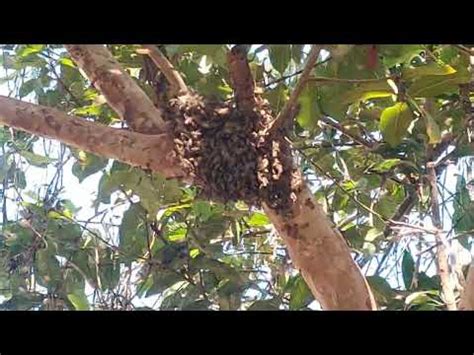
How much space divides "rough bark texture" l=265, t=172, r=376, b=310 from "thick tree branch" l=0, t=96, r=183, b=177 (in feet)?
0.69

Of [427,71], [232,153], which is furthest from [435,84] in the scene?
[232,153]

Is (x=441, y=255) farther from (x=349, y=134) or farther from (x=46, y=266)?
(x=46, y=266)

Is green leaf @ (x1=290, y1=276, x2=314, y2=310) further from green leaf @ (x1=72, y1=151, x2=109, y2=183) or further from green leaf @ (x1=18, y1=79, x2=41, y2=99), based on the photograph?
green leaf @ (x1=18, y1=79, x2=41, y2=99)

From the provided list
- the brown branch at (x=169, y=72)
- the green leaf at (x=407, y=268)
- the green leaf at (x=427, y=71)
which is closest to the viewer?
the green leaf at (x=427, y=71)

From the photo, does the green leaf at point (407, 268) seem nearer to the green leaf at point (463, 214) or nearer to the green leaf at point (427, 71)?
→ the green leaf at point (463, 214)

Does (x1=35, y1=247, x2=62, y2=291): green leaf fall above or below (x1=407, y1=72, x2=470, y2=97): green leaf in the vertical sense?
below

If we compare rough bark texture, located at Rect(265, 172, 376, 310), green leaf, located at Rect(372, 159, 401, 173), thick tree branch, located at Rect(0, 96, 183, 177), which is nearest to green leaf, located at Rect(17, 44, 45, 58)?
thick tree branch, located at Rect(0, 96, 183, 177)

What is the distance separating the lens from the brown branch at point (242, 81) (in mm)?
1119

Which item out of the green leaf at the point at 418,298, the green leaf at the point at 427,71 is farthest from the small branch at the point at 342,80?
the green leaf at the point at 418,298

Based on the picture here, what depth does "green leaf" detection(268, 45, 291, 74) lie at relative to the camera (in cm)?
120

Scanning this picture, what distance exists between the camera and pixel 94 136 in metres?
1.26

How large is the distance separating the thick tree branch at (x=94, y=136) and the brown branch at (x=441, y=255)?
45 cm
